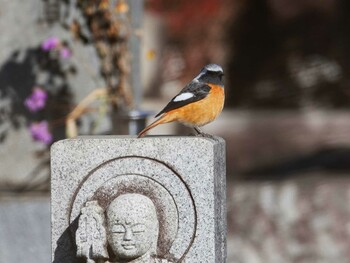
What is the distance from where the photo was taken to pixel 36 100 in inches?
316

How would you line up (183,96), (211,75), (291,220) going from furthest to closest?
(291,220)
(211,75)
(183,96)

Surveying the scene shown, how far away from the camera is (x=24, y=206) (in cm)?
799

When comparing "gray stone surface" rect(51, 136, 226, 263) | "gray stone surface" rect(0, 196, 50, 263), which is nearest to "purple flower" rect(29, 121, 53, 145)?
"gray stone surface" rect(0, 196, 50, 263)

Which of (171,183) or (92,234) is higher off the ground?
(171,183)

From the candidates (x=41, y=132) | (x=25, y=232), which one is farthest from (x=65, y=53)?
(x=25, y=232)

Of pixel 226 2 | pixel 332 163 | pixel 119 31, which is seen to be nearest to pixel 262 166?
pixel 332 163

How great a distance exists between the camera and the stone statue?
5.72 m

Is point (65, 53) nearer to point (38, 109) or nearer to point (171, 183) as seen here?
point (38, 109)

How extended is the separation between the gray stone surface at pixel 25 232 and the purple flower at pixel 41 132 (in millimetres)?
358

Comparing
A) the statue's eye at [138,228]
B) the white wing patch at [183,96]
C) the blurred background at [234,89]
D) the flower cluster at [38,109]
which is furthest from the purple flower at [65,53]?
the statue's eye at [138,228]

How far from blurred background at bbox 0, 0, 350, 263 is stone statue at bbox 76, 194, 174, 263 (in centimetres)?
230

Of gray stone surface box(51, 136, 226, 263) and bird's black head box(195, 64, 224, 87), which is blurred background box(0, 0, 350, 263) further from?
gray stone surface box(51, 136, 226, 263)

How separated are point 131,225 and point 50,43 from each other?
252cm

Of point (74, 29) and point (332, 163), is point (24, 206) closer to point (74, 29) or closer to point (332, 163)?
point (74, 29)
